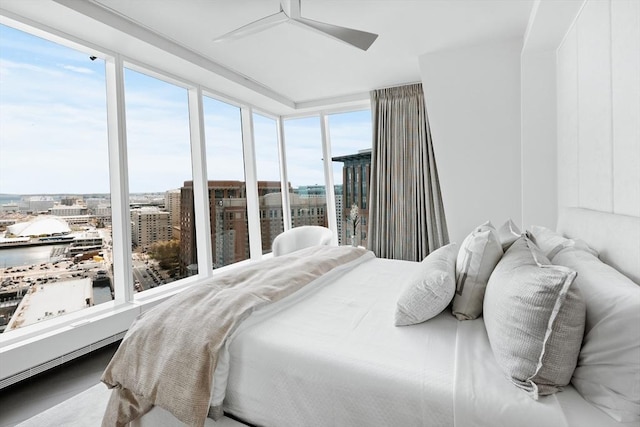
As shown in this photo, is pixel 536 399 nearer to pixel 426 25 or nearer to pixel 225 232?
pixel 426 25

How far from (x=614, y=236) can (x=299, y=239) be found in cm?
312

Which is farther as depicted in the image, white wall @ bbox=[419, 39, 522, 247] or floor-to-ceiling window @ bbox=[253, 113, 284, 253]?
floor-to-ceiling window @ bbox=[253, 113, 284, 253]

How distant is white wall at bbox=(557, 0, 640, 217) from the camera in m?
1.37

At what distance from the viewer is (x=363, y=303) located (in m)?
1.80

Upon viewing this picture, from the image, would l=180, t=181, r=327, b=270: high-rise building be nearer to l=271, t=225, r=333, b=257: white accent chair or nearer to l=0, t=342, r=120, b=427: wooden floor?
l=271, t=225, r=333, b=257: white accent chair

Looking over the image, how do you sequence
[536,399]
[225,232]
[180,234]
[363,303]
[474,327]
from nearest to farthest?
[536,399] < [474,327] < [363,303] < [180,234] < [225,232]

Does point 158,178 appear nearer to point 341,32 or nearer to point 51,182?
point 51,182

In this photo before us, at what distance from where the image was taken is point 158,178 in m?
3.44

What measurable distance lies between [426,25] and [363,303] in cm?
226

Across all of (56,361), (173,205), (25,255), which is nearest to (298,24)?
(173,205)

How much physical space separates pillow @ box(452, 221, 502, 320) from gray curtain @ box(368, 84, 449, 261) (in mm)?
2516

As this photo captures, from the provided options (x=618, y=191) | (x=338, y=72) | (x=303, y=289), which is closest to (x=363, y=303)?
(x=303, y=289)

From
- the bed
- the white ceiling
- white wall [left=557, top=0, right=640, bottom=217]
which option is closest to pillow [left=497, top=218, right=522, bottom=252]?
the bed

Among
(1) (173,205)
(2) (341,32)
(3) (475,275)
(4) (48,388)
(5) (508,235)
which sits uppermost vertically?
(2) (341,32)
